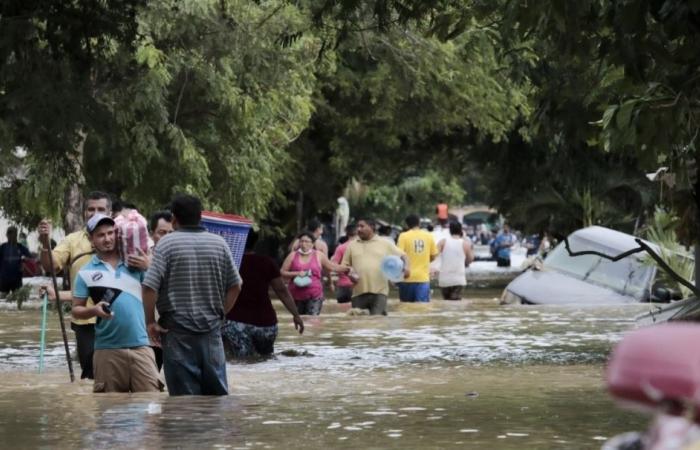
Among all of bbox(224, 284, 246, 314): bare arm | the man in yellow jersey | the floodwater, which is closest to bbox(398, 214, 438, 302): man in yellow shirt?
the floodwater

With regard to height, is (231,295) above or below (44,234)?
below

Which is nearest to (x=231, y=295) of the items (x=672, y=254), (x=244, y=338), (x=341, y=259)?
(x=244, y=338)

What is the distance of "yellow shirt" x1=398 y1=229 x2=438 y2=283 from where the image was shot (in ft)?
86.1

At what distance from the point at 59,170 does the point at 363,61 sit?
2600 cm

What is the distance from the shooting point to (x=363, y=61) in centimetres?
3900

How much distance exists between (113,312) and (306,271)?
1200 cm

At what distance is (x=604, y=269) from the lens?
28.7m

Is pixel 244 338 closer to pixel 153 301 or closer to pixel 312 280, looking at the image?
pixel 153 301

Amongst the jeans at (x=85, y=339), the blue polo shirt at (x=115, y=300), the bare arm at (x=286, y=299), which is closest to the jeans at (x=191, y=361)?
the blue polo shirt at (x=115, y=300)

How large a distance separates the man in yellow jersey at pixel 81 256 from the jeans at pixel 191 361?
201 cm

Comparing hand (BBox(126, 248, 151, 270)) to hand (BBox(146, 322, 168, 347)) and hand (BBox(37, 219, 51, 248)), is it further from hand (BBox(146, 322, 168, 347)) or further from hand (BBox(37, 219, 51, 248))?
hand (BBox(37, 219, 51, 248))

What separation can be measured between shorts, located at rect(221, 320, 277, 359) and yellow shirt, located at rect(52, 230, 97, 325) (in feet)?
9.04

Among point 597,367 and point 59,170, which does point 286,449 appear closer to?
point 59,170

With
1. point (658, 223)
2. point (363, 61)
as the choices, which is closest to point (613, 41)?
point (658, 223)
